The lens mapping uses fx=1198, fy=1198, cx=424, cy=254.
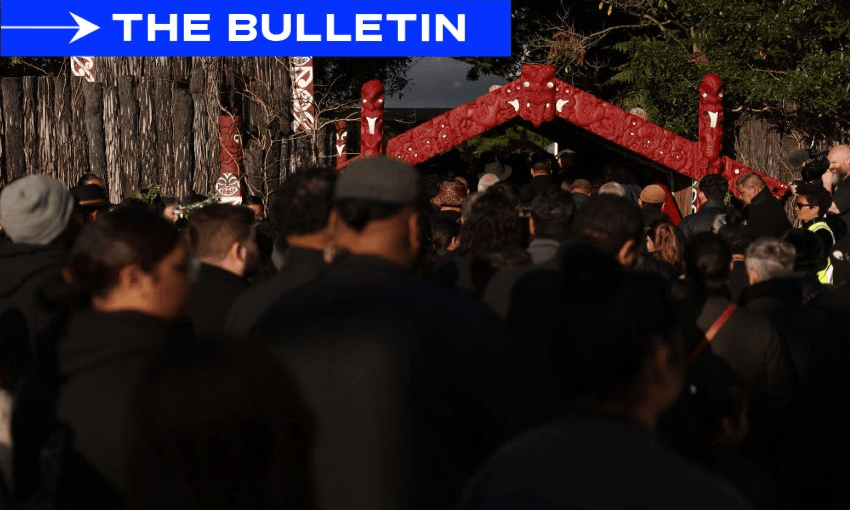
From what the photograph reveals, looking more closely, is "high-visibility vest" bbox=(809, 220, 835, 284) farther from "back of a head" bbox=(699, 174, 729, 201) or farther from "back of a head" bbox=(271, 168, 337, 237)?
"back of a head" bbox=(271, 168, 337, 237)

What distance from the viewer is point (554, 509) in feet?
5.57

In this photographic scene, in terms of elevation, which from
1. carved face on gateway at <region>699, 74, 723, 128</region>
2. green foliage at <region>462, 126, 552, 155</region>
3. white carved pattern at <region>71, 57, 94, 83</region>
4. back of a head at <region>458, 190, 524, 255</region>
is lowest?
back of a head at <region>458, 190, 524, 255</region>

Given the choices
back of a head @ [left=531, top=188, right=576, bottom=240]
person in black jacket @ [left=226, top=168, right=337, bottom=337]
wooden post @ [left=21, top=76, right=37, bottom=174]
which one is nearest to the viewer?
person in black jacket @ [left=226, top=168, right=337, bottom=337]

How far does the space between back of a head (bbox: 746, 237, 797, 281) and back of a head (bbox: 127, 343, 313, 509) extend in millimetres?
3188

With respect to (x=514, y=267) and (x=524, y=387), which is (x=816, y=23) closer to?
(x=514, y=267)

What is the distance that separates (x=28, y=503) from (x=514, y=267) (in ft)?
6.94

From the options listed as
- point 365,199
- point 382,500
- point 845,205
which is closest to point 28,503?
point 382,500

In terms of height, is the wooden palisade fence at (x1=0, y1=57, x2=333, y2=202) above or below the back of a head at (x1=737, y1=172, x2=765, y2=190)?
above

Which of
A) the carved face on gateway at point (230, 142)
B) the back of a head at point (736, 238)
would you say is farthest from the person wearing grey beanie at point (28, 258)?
the carved face on gateway at point (230, 142)

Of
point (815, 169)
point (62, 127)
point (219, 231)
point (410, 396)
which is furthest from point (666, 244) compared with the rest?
point (62, 127)

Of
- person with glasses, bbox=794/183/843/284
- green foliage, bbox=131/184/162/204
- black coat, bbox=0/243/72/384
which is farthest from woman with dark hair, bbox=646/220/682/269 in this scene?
green foliage, bbox=131/184/162/204

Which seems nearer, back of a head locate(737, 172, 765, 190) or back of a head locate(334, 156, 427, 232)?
back of a head locate(334, 156, 427, 232)

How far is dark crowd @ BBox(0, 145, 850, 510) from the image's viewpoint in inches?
70.0

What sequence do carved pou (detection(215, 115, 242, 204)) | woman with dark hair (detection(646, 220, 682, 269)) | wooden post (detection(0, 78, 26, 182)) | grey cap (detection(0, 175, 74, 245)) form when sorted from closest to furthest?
grey cap (detection(0, 175, 74, 245)) < woman with dark hair (detection(646, 220, 682, 269)) < wooden post (detection(0, 78, 26, 182)) < carved pou (detection(215, 115, 242, 204))
